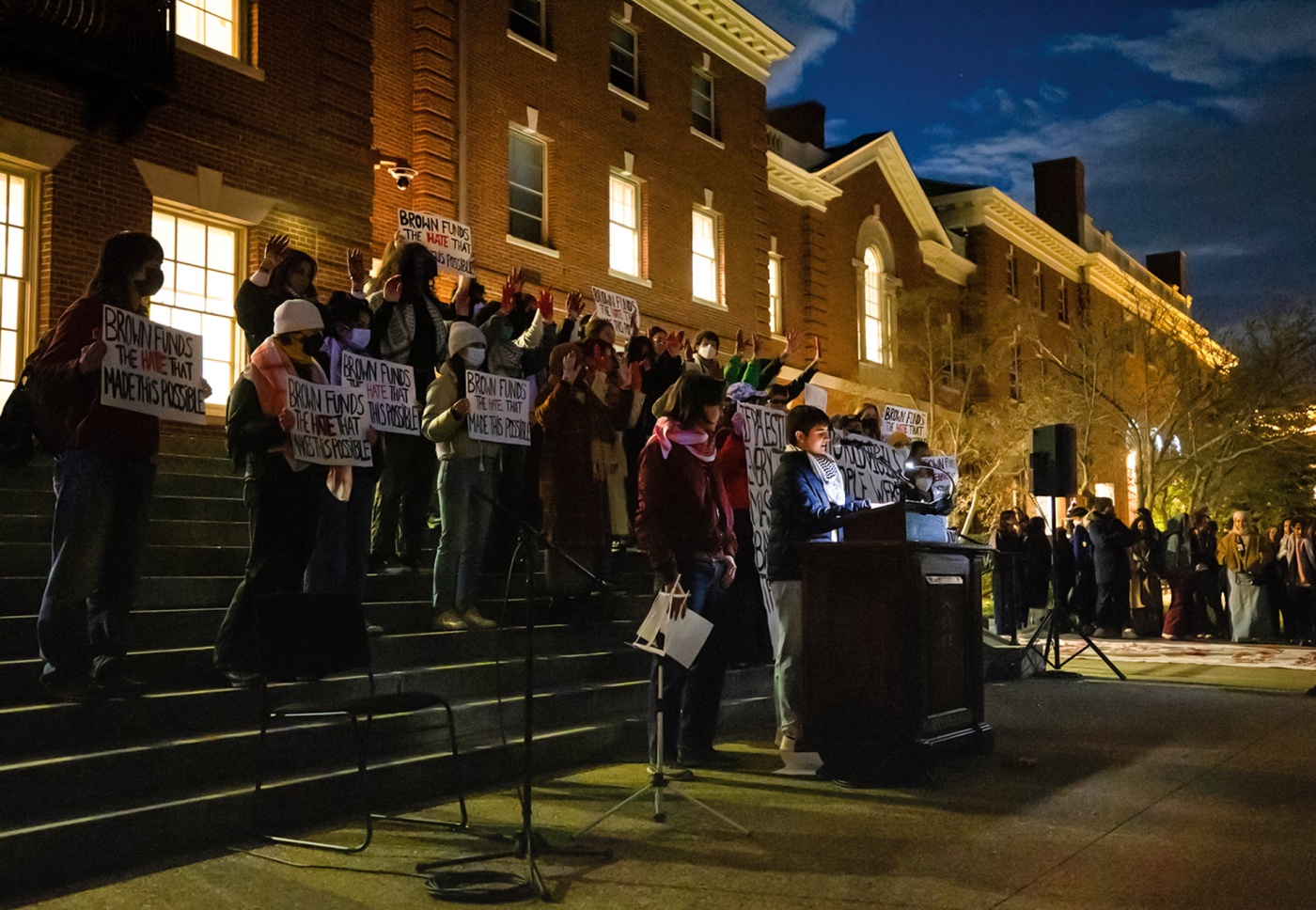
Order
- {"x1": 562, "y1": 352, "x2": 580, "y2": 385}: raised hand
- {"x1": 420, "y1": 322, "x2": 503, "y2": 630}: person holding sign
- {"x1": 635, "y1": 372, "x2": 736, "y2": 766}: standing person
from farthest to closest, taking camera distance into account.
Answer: {"x1": 562, "y1": 352, "x2": 580, "y2": 385}: raised hand
{"x1": 420, "y1": 322, "x2": 503, "y2": 630}: person holding sign
{"x1": 635, "y1": 372, "x2": 736, "y2": 766}: standing person

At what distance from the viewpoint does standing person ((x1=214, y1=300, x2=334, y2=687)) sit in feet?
20.9

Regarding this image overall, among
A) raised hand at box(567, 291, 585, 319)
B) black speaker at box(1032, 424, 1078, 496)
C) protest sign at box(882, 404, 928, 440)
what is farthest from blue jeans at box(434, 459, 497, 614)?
black speaker at box(1032, 424, 1078, 496)

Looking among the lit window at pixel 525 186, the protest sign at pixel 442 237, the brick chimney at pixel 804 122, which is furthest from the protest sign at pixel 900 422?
the brick chimney at pixel 804 122

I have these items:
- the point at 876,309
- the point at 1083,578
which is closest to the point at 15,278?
the point at 1083,578

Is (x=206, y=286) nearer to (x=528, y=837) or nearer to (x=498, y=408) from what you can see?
(x=498, y=408)

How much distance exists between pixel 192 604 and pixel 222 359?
17.7 feet

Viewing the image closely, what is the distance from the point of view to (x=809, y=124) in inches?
1207

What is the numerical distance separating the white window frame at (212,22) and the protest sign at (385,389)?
20.0 feet

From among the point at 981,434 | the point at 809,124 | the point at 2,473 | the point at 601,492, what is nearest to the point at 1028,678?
the point at 601,492

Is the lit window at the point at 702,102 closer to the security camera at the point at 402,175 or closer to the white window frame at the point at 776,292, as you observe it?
the white window frame at the point at 776,292

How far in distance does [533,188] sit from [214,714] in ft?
46.4

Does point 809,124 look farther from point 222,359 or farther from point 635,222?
point 222,359

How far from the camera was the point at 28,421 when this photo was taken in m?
5.91

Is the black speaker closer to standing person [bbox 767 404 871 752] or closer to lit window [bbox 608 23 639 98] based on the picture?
standing person [bbox 767 404 871 752]
